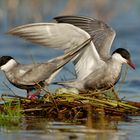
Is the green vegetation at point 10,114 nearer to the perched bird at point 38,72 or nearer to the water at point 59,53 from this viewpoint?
the water at point 59,53

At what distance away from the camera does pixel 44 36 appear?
35.5 ft

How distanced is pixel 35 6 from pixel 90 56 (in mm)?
8783

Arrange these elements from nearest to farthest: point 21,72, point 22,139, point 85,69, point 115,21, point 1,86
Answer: point 22,139
point 21,72
point 85,69
point 1,86
point 115,21

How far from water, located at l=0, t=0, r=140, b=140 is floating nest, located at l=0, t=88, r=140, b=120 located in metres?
0.25

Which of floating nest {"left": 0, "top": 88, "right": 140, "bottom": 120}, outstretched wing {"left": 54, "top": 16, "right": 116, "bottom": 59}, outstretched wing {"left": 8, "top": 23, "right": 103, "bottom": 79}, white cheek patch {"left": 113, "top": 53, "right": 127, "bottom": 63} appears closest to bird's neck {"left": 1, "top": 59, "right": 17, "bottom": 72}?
outstretched wing {"left": 8, "top": 23, "right": 103, "bottom": 79}

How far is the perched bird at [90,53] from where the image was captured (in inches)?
421

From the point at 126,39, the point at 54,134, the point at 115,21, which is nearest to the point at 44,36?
the point at 54,134

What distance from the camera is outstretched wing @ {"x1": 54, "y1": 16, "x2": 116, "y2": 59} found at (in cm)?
1177

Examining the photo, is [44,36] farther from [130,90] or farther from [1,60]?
[130,90]

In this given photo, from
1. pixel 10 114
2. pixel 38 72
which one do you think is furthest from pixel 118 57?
pixel 10 114

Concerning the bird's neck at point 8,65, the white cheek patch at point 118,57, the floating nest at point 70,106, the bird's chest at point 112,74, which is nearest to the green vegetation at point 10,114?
the floating nest at point 70,106

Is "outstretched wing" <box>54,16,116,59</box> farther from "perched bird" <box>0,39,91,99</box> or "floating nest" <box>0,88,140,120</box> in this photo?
"floating nest" <box>0,88,140,120</box>

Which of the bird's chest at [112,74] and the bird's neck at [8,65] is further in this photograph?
the bird's chest at [112,74]

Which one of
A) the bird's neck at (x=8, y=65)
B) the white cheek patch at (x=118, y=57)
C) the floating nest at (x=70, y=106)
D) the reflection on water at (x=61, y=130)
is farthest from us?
the white cheek patch at (x=118, y=57)
